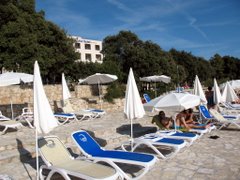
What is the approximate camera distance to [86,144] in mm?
5930

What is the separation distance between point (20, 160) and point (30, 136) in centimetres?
227

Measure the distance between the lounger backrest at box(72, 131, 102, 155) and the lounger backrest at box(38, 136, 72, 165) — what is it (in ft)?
1.43

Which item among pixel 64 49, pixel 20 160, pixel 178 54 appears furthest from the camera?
pixel 178 54

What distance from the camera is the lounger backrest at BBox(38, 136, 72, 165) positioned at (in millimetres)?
5115

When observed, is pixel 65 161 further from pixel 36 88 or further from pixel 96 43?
pixel 96 43

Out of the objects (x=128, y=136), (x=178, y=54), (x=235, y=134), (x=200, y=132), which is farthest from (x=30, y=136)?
(x=178, y=54)

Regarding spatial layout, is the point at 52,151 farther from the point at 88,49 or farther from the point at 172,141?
the point at 88,49

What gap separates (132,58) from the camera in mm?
35062

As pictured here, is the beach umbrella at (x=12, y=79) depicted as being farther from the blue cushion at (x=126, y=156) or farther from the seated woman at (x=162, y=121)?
the blue cushion at (x=126, y=156)

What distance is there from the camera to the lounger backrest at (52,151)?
201 inches

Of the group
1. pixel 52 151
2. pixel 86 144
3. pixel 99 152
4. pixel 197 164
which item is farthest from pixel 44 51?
pixel 197 164

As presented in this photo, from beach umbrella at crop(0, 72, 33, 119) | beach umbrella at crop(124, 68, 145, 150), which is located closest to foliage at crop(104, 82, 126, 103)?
beach umbrella at crop(0, 72, 33, 119)

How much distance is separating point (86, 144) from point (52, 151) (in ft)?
2.78

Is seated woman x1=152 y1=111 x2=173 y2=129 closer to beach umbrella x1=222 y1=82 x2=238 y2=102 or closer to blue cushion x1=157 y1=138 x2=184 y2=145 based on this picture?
blue cushion x1=157 y1=138 x2=184 y2=145
